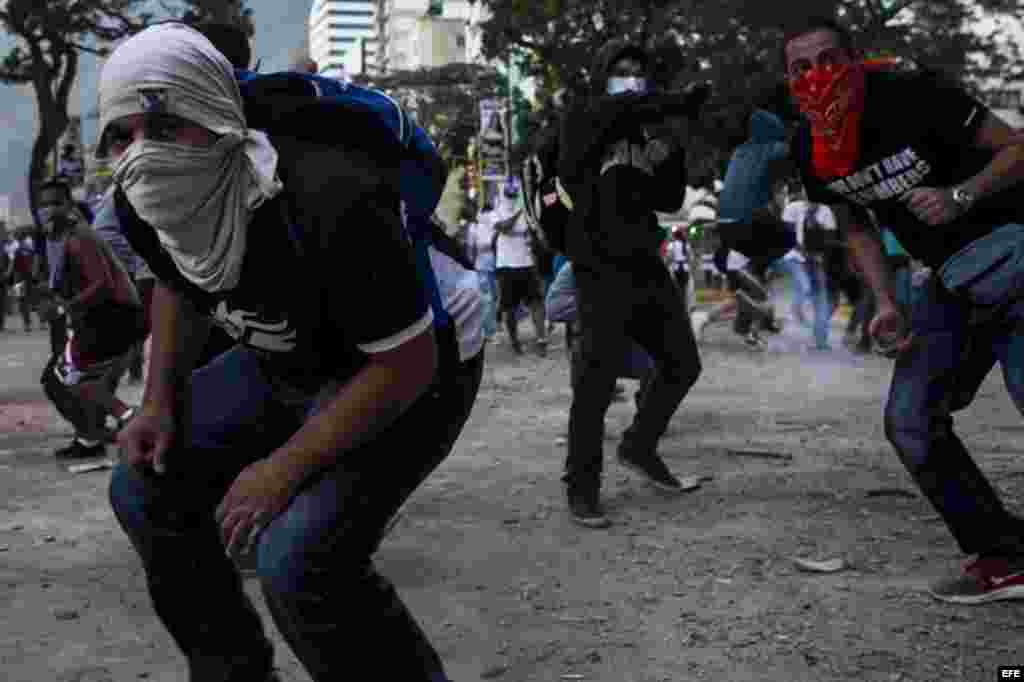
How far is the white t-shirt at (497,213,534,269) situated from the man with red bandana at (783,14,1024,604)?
35.8 ft

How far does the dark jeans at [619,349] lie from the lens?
19.1 ft

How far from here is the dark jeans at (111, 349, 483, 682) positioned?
8.32ft

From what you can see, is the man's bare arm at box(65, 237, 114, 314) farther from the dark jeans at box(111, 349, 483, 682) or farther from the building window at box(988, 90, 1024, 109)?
the building window at box(988, 90, 1024, 109)

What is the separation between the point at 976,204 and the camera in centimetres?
400

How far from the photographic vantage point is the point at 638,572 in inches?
189

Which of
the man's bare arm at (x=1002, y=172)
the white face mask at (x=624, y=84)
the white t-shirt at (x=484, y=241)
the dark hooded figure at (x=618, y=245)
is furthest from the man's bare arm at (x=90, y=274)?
the white t-shirt at (x=484, y=241)

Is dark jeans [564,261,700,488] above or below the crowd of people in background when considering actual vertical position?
below

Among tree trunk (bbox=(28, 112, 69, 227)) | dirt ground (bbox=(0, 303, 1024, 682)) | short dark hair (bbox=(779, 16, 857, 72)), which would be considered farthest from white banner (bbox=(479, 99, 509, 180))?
short dark hair (bbox=(779, 16, 857, 72))

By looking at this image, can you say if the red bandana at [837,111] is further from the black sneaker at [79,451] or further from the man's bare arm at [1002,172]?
the black sneaker at [79,451]

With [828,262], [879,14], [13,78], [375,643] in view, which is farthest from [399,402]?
[879,14]

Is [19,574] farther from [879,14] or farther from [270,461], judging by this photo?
[879,14]

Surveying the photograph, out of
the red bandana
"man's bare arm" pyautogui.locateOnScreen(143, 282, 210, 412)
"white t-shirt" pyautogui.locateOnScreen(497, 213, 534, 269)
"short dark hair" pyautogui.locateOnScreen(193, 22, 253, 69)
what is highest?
"short dark hair" pyautogui.locateOnScreen(193, 22, 253, 69)

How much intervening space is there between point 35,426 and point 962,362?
297 inches

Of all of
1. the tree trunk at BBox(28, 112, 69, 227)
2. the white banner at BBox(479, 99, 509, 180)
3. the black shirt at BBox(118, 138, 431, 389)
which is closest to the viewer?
the black shirt at BBox(118, 138, 431, 389)
